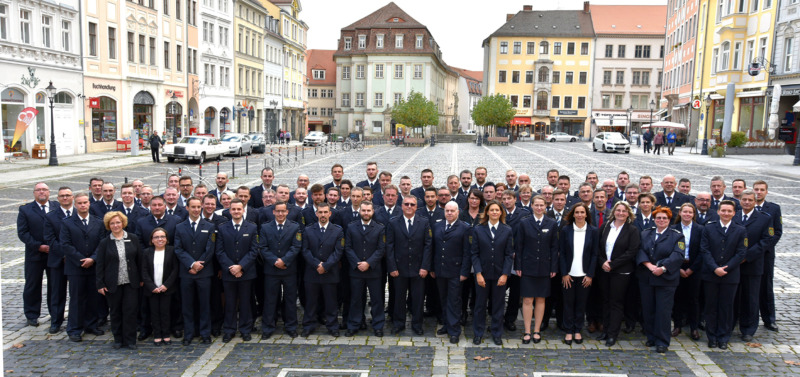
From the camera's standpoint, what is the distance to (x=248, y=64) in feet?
194

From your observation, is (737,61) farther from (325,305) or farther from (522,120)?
(522,120)

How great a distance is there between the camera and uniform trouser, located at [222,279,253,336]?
25.3 ft

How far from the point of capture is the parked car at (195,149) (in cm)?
3347

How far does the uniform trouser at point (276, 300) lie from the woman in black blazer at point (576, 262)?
3301 millimetres

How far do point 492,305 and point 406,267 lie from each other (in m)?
1.15

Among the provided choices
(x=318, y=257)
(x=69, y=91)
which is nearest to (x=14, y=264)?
(x=318, y=257)

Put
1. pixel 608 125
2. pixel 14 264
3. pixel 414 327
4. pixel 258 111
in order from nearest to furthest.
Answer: pixel 414 327 → pixel 14 264 → pixel 258 111 → pixel 608 125

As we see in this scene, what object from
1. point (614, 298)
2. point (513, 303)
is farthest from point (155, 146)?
point (614, 298)

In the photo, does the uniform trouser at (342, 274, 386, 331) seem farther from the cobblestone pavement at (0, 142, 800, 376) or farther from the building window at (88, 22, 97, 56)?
the building window at (88, 22, 97, 56)

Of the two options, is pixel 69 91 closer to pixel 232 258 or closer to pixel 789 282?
pixel 232 258

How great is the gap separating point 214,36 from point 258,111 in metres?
12.6

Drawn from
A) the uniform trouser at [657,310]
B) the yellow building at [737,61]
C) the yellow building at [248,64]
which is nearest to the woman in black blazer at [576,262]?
the uniform trouser at [657,310]

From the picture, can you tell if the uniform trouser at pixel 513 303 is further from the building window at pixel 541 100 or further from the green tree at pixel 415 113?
the building window at pixel 541 100

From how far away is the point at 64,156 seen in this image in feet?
110
